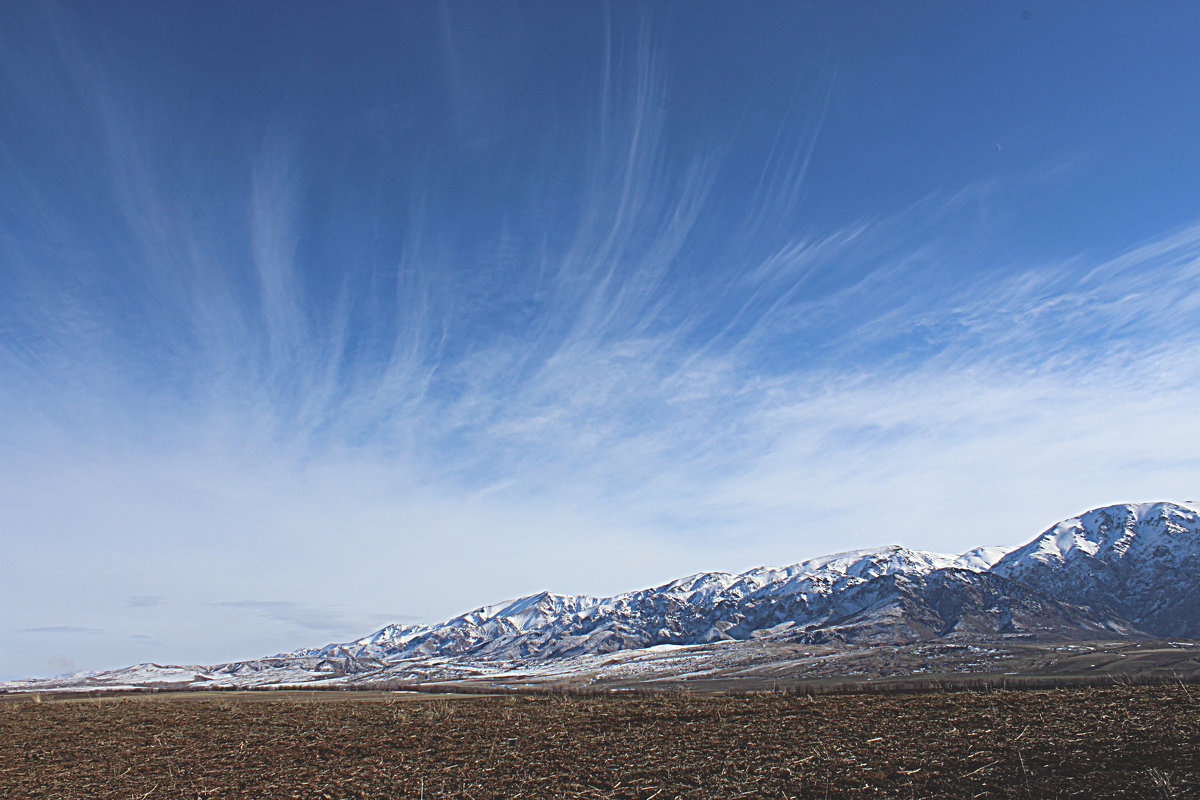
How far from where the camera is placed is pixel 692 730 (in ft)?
55.0

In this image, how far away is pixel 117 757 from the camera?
18.0 m

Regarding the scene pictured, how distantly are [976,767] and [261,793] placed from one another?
45.4ft

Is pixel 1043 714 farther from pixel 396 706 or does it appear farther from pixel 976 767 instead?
pixel 396 706

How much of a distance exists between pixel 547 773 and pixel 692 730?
4.78 m

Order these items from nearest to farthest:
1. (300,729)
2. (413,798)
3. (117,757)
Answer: (413,798) → (117,757) → (300,729)

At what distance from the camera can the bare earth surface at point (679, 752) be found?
11047 mm

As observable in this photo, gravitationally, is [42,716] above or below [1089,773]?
above

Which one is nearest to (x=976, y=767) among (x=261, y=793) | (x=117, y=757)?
(x=261, y=793)

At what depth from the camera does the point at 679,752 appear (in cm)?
1441

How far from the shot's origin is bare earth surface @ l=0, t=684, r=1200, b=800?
Answer: 1105cm

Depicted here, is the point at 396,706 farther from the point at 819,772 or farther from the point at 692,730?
the point at 819,772

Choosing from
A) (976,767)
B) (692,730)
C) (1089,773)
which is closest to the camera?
(1089,773)

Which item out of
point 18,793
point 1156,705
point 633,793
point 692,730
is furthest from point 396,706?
point 1156,705

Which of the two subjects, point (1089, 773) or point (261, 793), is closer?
point (1089, 773)
